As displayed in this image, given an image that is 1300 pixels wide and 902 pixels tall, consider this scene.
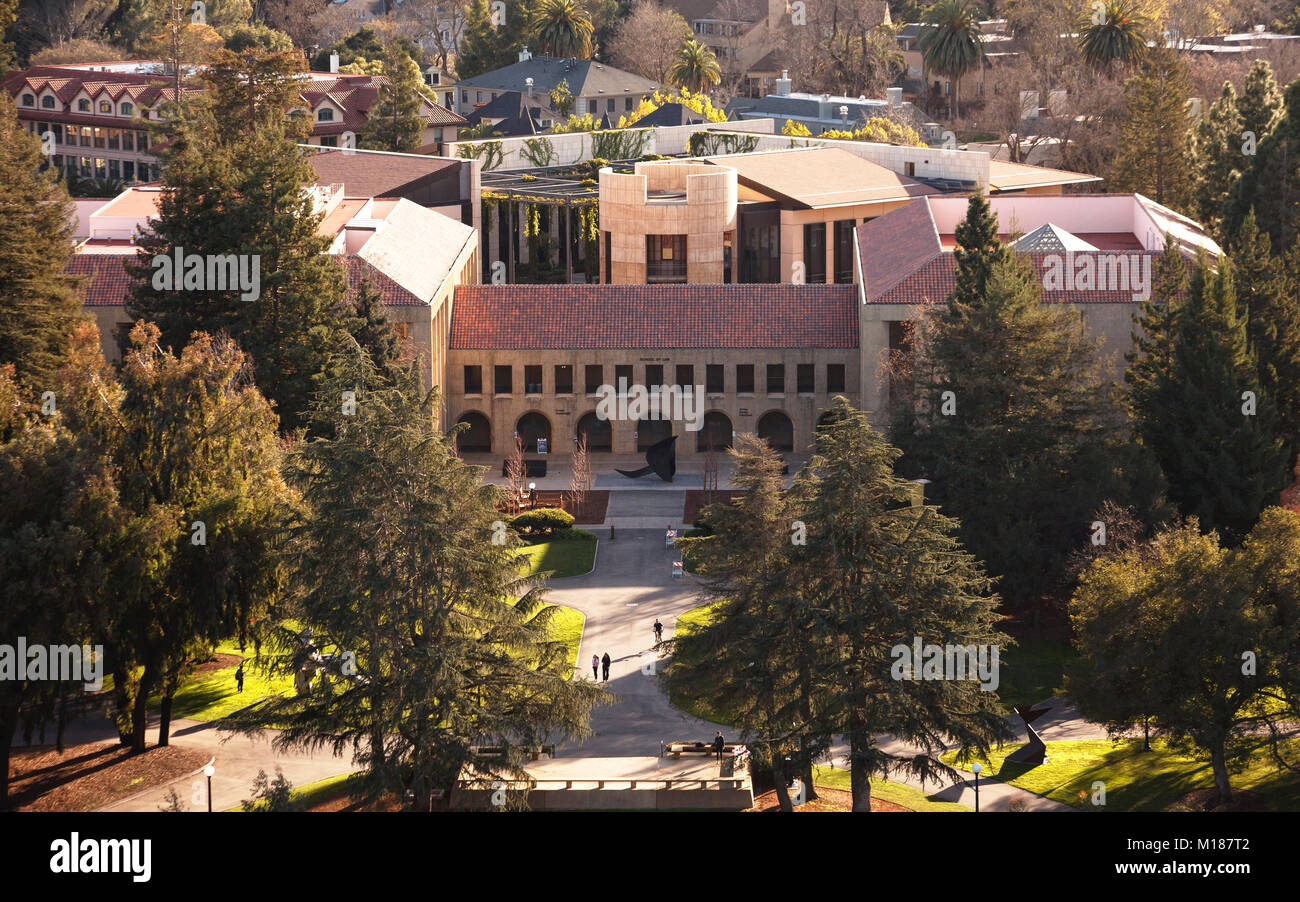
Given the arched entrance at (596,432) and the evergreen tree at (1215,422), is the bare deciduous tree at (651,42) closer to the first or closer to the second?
the arched entrance at (596,432)

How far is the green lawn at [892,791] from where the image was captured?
4119cm

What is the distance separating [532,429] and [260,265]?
58.2 ft

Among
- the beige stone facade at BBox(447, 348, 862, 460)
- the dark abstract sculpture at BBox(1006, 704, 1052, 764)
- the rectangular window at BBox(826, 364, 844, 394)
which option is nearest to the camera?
the dark abstract sculpture at BBox(1006, 704, 1052, 764)

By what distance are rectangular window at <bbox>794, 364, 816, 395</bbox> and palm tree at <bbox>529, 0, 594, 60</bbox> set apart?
91737 mm

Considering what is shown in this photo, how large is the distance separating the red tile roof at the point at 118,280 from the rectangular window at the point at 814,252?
103 feet

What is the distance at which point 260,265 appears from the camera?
6122cm

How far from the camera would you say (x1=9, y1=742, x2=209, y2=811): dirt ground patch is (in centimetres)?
4162

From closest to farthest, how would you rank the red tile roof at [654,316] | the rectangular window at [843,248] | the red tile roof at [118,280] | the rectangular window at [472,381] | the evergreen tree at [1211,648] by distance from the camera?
the evergreen tree at [1211,648] < the red tile roof at [118,280] < the red tile roof at [654,316] < the rectangular window at [472,381] < the rectangular window at [843,248]

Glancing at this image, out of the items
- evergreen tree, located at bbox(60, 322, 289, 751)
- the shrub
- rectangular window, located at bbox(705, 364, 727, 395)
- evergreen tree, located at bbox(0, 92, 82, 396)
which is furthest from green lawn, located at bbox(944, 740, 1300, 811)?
evergreen tree, located at bbox(0, 92, 82, 396)

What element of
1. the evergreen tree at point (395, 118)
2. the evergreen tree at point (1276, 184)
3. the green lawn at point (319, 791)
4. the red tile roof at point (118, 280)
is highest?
the evergreen tree at point (395, 118)

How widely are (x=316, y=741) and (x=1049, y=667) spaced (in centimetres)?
2481

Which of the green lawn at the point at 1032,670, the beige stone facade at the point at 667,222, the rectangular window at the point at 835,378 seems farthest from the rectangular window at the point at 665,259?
the green lawn at the point at 1032,670

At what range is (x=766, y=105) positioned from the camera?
139m

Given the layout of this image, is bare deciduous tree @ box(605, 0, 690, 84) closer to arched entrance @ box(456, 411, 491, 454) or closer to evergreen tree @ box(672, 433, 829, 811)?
arched entrance @ box(456, 411, 491, 454)
